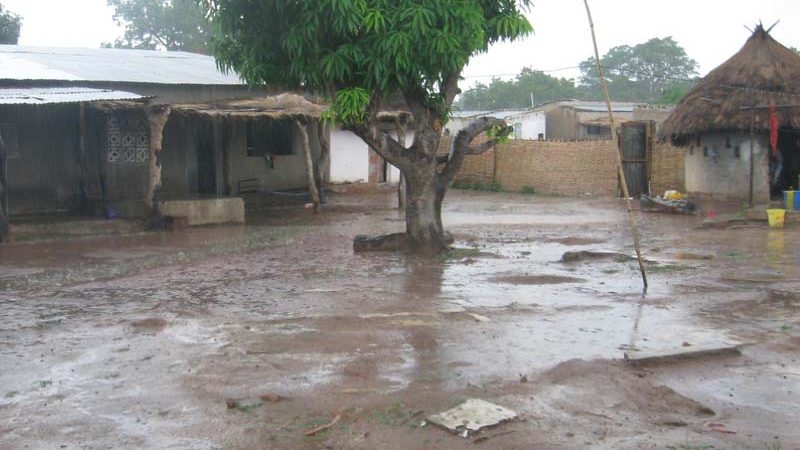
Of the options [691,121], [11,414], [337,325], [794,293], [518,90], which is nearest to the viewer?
[11,414]

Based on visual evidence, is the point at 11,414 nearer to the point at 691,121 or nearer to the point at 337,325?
the point at 337,325

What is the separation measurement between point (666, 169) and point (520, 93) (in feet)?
89.4

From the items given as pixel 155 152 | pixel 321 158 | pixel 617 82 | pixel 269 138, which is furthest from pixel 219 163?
pixel 617 82

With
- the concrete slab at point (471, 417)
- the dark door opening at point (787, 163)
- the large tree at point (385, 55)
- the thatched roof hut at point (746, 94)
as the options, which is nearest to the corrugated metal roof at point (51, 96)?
the large tree at point (385, 55)

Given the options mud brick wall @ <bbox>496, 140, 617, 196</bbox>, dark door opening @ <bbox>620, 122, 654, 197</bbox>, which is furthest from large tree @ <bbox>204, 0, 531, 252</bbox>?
mud brick wall @ <bbox>496, 140, 617, 196</bbox>

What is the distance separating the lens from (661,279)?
9.55m

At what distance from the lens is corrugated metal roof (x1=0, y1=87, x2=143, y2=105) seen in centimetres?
1280

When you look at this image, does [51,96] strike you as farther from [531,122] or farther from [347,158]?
[531,122]

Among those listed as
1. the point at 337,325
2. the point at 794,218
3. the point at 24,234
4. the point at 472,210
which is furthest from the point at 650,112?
the point at 337,325

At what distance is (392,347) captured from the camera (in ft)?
21.3

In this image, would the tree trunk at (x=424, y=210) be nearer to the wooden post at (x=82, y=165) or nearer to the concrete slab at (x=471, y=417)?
the concrete slab at (x=471, y=417)

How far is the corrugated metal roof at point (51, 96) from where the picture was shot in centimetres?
1280

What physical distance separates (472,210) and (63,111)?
9330mm

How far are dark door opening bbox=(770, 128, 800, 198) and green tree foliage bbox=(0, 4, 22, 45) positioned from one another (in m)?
22.0
